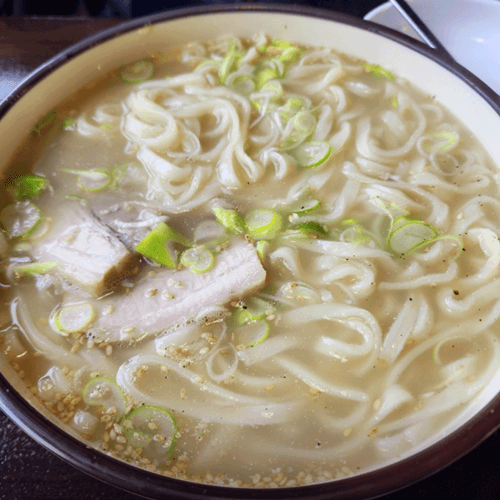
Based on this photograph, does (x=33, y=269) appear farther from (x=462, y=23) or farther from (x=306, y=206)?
(x=462, y=23)

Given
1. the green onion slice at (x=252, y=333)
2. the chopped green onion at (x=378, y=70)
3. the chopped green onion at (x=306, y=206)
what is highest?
the chopped green onion at (x=378, y=70)

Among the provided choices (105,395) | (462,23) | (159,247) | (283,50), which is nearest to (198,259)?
(159,247)

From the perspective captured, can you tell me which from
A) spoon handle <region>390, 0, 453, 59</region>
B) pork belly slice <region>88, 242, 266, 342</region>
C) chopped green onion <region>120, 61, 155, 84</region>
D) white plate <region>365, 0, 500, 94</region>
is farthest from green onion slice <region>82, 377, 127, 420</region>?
white plate <region>365, 0, 500, 94</region>

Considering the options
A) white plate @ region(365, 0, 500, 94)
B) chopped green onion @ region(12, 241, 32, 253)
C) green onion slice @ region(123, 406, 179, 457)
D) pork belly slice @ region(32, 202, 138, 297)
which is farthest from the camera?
white plate @ region(365, 0, 500, 94)

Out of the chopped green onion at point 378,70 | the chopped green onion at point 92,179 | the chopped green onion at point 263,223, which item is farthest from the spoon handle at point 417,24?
the chopped green onion at point 92,179

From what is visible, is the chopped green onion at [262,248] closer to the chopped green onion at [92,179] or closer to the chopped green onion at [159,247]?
the chopped green onion at [159,247]

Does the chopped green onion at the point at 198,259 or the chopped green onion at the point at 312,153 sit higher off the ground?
the chopped green onion at the point at 312,153

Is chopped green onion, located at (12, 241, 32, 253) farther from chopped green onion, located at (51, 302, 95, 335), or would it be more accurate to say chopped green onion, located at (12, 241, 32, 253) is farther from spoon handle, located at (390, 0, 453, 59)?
spoon handle, located at (390, 0, 453, 59)
